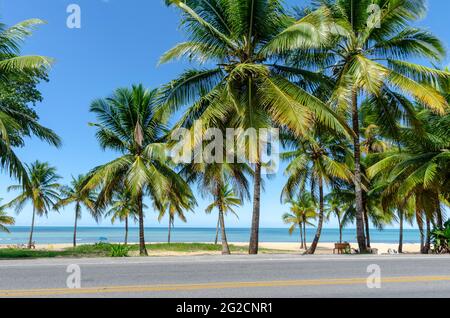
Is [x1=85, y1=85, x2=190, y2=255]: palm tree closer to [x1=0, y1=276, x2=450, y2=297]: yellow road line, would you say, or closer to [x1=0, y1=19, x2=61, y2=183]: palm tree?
[x1=0, y1=19, x2=61, y2=183]: palm tree

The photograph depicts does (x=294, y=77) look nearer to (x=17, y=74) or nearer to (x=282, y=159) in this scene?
(x=17, y=74)

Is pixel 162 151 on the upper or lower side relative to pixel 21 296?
upper

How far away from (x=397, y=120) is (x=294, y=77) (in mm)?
5427

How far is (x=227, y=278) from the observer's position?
702 centimetres

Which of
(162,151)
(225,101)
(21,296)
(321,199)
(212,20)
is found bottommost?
(21,296)

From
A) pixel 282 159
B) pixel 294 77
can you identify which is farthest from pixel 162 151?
pixel 282 159

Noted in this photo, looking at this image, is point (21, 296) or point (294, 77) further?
point (294, 77)

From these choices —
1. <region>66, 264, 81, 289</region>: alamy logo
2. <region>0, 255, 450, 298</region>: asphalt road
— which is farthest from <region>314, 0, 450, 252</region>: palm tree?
<region>66, 264, 81, 289</region>: alamy logo

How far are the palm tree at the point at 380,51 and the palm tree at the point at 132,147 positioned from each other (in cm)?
988

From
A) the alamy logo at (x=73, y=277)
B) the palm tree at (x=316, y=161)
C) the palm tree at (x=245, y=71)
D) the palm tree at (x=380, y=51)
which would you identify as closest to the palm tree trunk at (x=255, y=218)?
the palm tree at (x=245, y=71)

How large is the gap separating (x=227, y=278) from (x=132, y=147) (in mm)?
16566

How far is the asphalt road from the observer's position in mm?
5809

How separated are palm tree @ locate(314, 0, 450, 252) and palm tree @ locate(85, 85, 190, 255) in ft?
32.4

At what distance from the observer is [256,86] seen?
14430 millimetres
